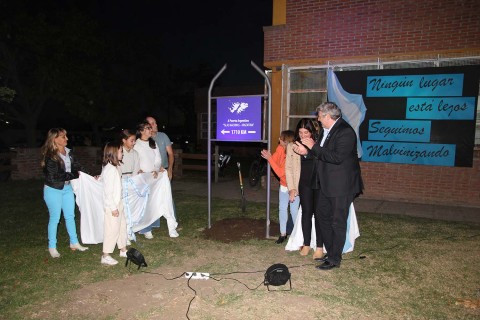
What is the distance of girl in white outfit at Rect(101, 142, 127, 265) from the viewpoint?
467cm

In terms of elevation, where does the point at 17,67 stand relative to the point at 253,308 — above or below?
above

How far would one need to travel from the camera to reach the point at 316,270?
463 cm

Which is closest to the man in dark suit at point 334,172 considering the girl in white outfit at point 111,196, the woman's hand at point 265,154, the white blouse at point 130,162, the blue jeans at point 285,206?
the woman's hand at point 265,154

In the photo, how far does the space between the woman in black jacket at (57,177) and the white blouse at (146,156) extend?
0.94 meters

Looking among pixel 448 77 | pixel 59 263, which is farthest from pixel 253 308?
pixel 448 77

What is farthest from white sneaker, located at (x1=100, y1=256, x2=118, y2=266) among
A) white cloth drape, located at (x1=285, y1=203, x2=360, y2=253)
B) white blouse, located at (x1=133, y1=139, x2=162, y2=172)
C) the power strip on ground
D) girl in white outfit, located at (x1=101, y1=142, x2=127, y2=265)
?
white cloth drape, located at (x1=285, y1=203, x2=360, y2=253)

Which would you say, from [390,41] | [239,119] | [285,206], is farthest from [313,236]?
[390,41]

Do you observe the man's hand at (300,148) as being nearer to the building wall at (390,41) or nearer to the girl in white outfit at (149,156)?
the girl in white outfit at (149,156)

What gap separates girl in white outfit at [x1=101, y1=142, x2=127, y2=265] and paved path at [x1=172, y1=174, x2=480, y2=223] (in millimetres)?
4556

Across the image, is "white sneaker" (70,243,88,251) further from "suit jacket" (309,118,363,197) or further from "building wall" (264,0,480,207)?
"building wall" (264,0,480,207)

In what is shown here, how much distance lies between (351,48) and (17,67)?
1409cm

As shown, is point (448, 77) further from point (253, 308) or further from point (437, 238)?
point (253, 308)

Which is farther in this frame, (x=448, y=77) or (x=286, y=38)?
(x=286, y=38)

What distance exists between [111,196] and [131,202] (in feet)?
3.36
